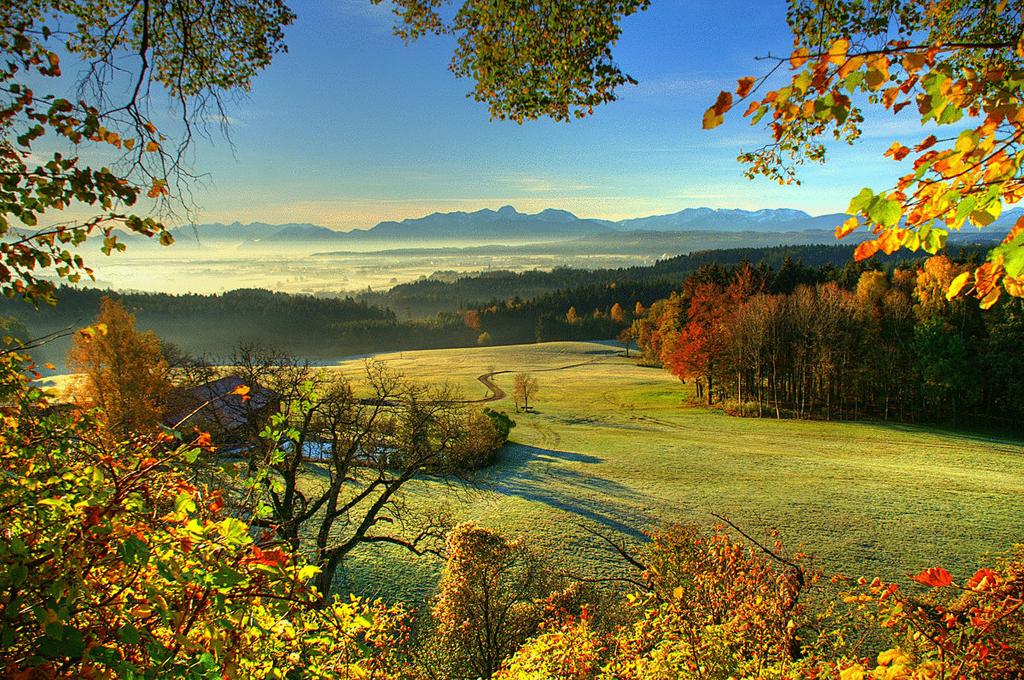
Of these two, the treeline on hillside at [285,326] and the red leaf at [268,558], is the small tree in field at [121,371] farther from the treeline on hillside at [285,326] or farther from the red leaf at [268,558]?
the treeline on hillside at [285,326]

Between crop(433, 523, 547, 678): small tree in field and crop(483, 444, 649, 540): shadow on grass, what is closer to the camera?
crop(433, 523, 547, 678): small tree in field

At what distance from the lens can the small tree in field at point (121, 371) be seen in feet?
91.7

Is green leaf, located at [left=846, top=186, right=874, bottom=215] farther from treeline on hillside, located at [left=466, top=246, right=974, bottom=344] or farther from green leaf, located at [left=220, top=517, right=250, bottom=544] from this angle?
treeline on hillside, located at [left=466, top=246, right=974, bottom=344]

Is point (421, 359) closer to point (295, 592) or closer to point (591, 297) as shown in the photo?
point (591, 297)

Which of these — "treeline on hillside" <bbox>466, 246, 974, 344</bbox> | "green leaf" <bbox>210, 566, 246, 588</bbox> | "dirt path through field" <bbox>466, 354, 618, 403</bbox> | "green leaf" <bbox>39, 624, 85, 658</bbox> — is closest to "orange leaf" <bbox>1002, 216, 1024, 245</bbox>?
"green leaf" <bbox>210, 566, 246, 588</bbox>

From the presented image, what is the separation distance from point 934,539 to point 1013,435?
31.6m

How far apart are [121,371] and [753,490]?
1400 inches

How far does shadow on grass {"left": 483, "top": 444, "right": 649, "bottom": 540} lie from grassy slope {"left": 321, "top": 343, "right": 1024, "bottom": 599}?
0.32 feet

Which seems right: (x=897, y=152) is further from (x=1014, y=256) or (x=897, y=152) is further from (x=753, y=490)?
(x=753, y=490)

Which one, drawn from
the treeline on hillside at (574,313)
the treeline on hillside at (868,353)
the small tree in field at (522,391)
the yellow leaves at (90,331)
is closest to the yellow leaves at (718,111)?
the yellow leaves at (90,331)

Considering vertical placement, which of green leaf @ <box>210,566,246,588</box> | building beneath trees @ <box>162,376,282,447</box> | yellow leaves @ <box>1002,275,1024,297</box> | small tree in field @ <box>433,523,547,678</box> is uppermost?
yellow leaves @ <box>1002,275,1024,297</box>

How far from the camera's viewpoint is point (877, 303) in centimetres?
4766

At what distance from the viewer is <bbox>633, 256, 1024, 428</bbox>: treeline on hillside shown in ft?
138

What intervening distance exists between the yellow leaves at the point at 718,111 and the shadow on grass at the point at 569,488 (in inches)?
820
